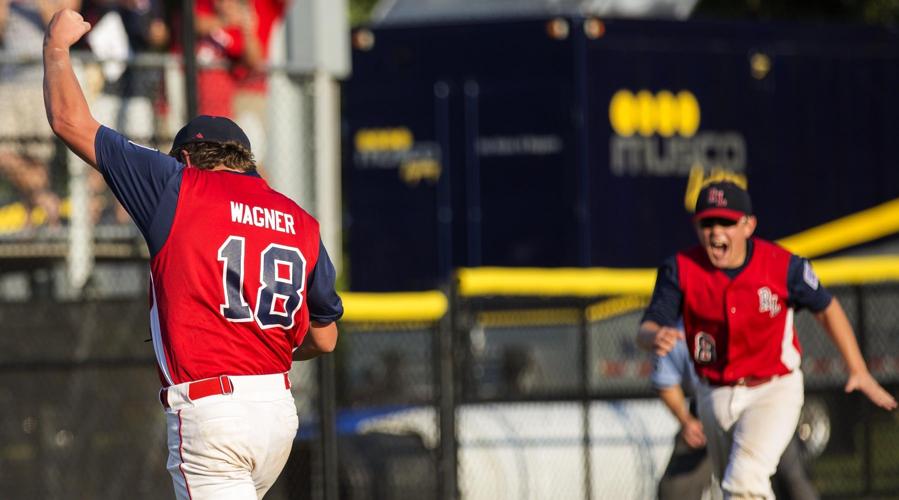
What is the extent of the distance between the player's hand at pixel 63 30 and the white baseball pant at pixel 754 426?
4.09m

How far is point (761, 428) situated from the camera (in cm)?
875

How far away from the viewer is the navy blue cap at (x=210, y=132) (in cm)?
629

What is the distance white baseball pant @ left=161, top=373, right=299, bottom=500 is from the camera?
600cm

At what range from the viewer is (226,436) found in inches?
236

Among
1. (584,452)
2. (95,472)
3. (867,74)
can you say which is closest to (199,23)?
(95,472)

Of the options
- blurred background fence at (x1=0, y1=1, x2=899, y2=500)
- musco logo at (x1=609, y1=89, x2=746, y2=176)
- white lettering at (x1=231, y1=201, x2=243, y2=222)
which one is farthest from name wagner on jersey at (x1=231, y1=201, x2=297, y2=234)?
musco logo at (x1=609, y1=89, x2=746, y2=176)

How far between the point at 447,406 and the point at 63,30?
6.05 meters

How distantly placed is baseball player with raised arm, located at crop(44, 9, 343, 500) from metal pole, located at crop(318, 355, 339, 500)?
5.23 m

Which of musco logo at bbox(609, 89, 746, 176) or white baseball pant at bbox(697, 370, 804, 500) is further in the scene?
musco logo at bbox(609, 89, 746, 176)

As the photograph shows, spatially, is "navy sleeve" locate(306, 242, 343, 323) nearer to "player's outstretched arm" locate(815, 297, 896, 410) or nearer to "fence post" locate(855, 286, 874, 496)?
"player's outstretched arm" locate(815, 297, 896, 410)

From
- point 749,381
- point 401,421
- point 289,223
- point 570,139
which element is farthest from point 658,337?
point 570,139

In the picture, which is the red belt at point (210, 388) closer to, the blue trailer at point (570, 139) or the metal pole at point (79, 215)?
the metal pole at point (79, 215)

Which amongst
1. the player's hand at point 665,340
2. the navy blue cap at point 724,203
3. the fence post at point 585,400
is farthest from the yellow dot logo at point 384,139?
the player's hand at point 665,340

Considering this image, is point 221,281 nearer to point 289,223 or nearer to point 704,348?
point 289,223
